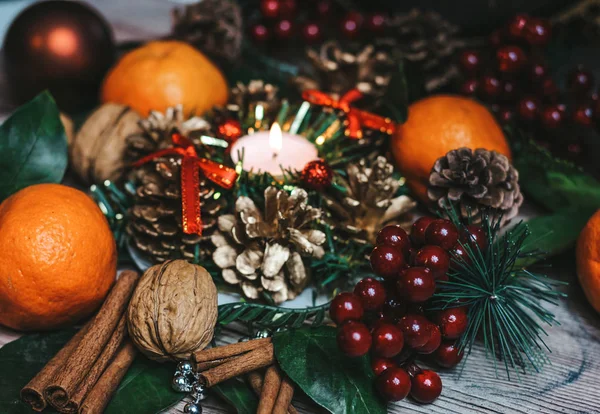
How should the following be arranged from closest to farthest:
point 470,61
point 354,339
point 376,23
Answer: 1. point 354,339
2. point 470,61
3. point 376,23

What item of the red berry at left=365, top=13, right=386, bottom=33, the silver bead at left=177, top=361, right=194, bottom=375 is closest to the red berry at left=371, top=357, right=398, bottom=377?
the silver bead at left=177, top=361, right=194, bottom=375

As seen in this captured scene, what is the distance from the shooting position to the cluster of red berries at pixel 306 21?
3.87 feet

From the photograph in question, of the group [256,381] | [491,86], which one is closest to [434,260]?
[256,381]

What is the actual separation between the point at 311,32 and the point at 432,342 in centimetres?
76

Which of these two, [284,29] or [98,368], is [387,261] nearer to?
[98,368]

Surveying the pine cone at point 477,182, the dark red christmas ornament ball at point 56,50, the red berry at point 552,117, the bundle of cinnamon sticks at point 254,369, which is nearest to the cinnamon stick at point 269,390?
the bundle of cinnamon sticks at point 254,369

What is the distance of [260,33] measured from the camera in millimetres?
1228

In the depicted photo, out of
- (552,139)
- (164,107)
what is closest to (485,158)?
(552,139)

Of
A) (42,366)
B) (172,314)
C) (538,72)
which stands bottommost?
(42,366)

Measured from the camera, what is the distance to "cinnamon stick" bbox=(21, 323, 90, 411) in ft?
2.11

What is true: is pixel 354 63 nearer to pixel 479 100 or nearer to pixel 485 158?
pixel 479 100

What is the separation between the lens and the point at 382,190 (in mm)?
813

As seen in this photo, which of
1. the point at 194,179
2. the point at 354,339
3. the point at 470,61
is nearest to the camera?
the point at 354,339

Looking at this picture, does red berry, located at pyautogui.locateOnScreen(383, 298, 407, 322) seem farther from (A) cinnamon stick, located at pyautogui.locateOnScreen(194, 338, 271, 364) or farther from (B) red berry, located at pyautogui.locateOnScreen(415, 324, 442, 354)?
(A) cinnamon stick, located at pyautogui.locateOnScreen(194, 338, 271, 364)
